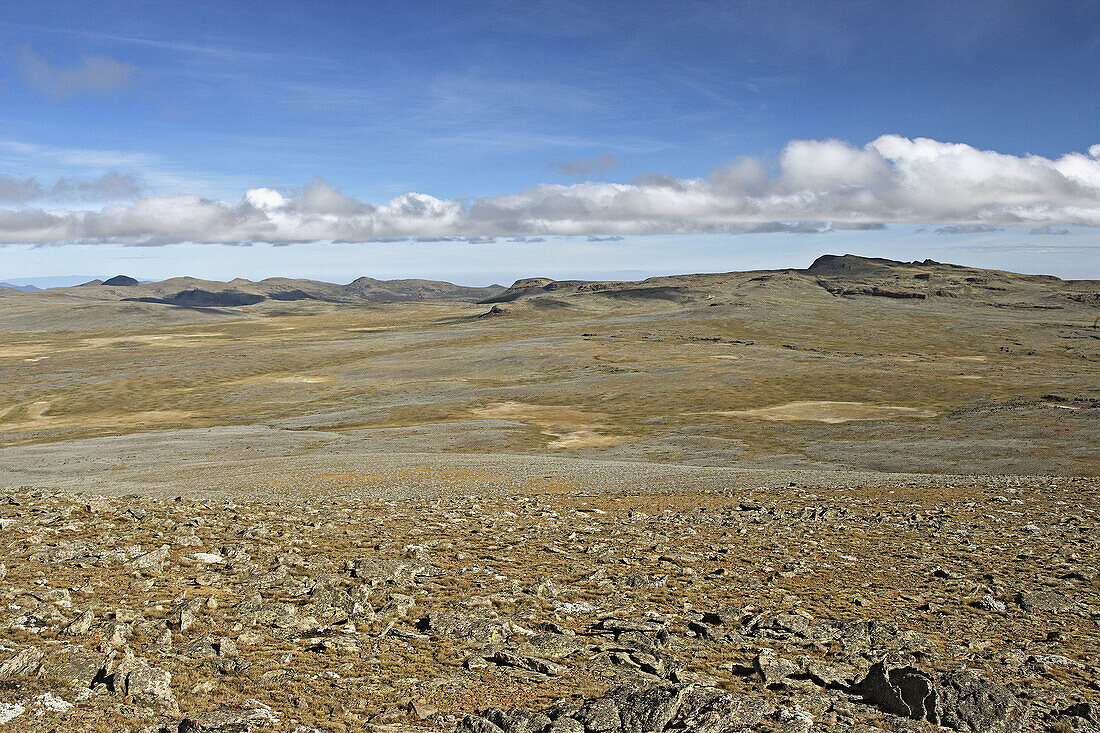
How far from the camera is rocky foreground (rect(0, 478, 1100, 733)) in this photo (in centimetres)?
904

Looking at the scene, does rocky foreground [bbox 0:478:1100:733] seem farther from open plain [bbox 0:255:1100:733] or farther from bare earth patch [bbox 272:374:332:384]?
bare earth patch [bbox 272:374:332:384]

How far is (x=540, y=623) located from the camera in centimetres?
1222

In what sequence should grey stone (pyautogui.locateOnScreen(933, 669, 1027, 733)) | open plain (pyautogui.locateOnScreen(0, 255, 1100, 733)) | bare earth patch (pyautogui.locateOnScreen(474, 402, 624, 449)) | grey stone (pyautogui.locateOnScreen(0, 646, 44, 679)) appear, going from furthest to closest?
bare earth patch (pyautogui.locateOnScreen(474, 402, 624, 449)) → grey stone (pyautogui.locateOnScreen(0, 646, 44, 679)) → open plain (pyautogui.locateOnScreen(0, 255, 1100, 733)) → grey stone (pyautogui.locateOnScreen(933, 669, 1027, 733))

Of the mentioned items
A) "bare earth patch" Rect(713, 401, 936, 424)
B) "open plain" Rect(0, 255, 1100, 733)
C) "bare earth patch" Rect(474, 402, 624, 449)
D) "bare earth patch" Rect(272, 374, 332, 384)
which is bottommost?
"bare earth patch" Rect(272, 374, 332, 384)

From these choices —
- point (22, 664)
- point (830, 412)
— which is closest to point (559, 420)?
point (830, 412)

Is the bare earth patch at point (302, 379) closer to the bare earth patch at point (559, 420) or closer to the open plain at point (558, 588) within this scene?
the bare earth patch at point (559, 420)

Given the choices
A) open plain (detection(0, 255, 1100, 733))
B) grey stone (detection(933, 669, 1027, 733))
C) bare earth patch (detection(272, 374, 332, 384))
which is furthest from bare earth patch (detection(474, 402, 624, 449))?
grey stone (detection(933, 669, 1027, 733))

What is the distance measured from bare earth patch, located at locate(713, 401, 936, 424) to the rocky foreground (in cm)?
4260

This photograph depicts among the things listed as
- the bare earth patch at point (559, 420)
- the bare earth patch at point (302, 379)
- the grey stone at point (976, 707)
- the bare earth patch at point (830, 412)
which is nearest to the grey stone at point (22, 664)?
the grey stone at point (976, 707)

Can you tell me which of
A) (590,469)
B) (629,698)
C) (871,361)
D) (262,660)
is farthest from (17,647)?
(871,361)

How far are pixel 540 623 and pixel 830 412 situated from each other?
193 ft

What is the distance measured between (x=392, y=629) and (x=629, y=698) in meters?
4.24

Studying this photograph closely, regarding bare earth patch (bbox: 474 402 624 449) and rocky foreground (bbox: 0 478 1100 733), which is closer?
rocky foreground (bbox: 0 478 1100 733)

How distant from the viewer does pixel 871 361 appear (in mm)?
98812
